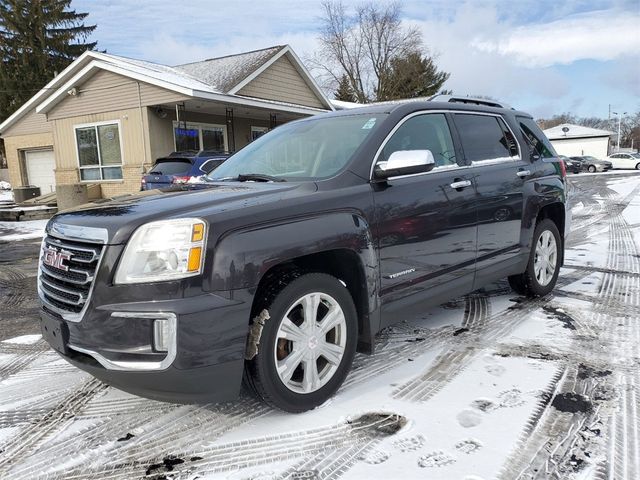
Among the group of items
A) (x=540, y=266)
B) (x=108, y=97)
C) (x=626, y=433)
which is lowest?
(x=626, y=433)

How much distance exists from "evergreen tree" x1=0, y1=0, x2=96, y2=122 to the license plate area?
38390mm

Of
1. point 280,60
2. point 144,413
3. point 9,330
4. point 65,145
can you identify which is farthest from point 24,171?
point 144,413

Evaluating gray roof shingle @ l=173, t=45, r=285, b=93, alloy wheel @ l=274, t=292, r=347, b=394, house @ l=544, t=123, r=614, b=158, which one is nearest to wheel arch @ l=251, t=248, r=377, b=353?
alloy wheel @ l=274, t=292, r=347, b=394

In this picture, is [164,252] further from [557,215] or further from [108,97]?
[108,97]

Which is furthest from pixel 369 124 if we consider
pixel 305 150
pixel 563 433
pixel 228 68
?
pixel 228 68

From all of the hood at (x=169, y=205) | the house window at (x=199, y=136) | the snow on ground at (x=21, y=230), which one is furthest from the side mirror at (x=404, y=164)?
the house window at (x=199, y=136)

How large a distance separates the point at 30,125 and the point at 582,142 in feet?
189

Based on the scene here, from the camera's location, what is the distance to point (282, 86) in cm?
1914

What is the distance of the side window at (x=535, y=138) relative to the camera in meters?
4.86

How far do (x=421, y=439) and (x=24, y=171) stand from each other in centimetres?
2638

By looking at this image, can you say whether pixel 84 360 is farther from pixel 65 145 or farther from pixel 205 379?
pixel 65 145

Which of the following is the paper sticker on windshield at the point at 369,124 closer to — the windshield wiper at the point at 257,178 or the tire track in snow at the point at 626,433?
the windshield wiper at the point at 257,178

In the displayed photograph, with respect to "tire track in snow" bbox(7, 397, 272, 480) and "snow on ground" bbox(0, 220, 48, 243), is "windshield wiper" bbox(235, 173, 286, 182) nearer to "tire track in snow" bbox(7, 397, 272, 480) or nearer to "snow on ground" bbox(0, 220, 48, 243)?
"tire track in snow" bbox(7, 397, 272, 480)

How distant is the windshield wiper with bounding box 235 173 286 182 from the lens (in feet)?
10.8
